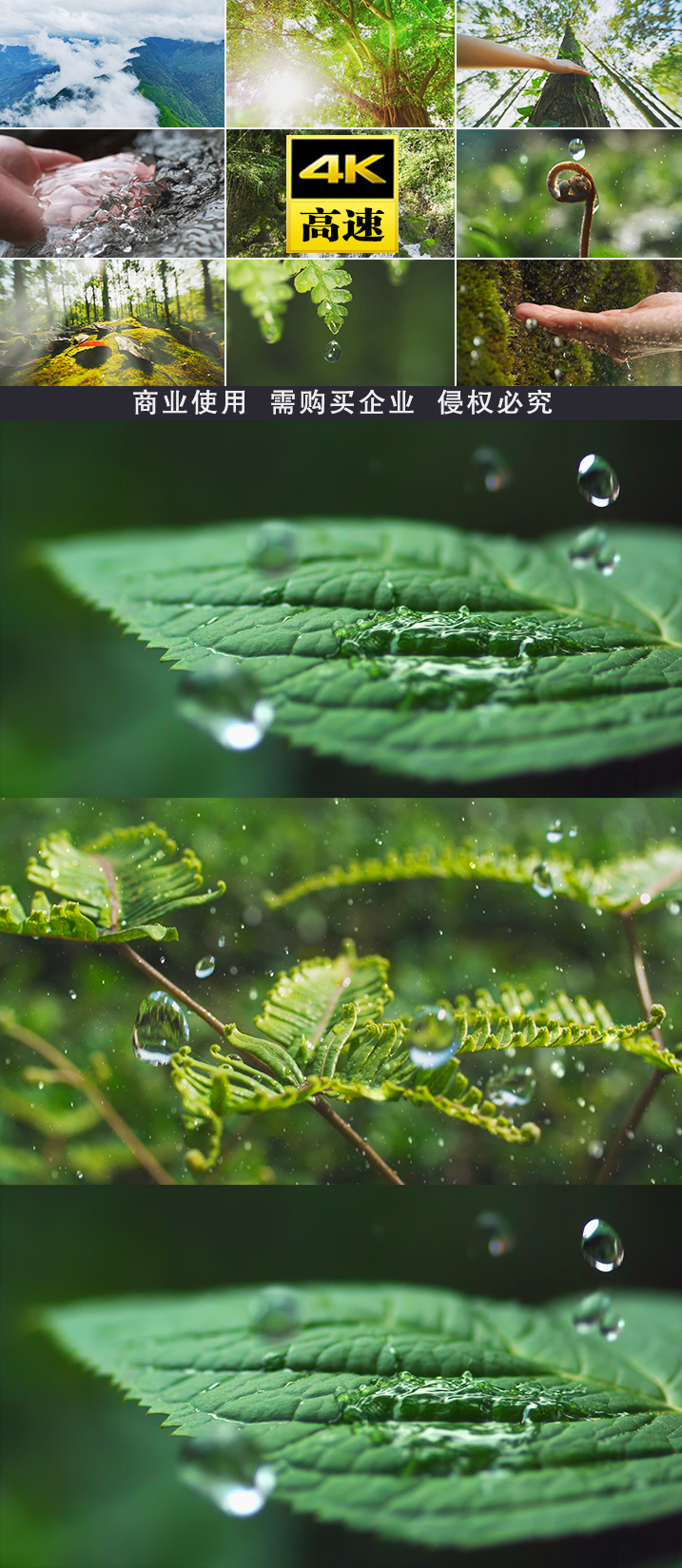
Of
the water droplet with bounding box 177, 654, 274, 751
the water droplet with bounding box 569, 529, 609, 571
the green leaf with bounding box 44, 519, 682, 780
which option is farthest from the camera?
the water droplet with bounding box 569, 529, 609, 571

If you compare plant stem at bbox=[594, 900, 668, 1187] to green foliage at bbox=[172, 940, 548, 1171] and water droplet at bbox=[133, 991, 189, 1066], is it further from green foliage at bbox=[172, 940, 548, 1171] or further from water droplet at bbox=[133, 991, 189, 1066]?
water droplet at bbox=[133, 991, 189, 1066]

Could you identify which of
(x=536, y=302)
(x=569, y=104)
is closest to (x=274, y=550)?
(x=536, y=302)

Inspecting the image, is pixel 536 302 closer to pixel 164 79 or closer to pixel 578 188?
pixel 578 188

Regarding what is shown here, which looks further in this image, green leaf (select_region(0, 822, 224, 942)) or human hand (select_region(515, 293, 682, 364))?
human hand (select_region(515, 293, 682, 364))

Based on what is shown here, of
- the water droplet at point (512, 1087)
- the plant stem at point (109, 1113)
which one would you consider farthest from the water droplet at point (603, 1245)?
the plant stem at point (109, 1113)

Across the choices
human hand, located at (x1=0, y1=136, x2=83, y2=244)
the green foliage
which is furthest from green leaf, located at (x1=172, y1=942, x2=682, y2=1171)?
human hand, located at (x1=0, y1=136, x2=83, y2=244)

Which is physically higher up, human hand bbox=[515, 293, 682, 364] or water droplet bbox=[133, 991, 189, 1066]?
human hand bbox=[515, 293, 682, 364]

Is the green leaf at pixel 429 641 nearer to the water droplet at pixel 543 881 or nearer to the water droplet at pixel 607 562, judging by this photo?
the water droplet at pixel 607 562
